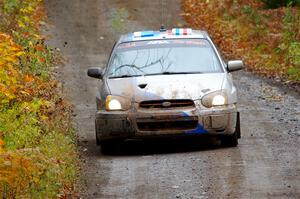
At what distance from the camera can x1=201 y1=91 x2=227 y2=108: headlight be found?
42.4ft

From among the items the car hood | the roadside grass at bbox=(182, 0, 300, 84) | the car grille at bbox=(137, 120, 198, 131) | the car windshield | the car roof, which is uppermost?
the car roof

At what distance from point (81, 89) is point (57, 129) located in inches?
320

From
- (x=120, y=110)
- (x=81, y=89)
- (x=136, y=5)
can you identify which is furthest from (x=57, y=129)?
(x=136, y=5)

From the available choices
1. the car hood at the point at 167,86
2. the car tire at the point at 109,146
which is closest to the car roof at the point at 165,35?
the car hood at the point at 167,86

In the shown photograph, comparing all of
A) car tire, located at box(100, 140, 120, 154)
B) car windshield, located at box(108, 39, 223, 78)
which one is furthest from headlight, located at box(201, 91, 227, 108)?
car tire, located at box(100, 140, 120, 154)

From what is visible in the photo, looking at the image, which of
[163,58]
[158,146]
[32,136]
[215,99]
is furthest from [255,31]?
[32,136]

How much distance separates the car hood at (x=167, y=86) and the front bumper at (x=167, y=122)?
0.71 ft

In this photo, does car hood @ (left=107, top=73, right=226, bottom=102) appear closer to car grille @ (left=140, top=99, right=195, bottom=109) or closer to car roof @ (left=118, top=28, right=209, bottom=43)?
car grille @ (left=140, top=99, right=195, bottom=109)

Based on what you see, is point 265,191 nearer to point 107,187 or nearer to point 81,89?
point 107,187

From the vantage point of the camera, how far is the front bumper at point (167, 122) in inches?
505

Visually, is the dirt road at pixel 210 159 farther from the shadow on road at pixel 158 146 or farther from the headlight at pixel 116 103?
the headlight at pixel 116 103

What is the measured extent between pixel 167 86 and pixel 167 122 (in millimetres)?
529

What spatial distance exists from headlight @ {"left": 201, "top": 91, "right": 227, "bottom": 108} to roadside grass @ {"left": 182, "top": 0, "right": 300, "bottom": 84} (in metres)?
9.02

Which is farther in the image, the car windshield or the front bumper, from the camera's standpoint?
the car windshield
